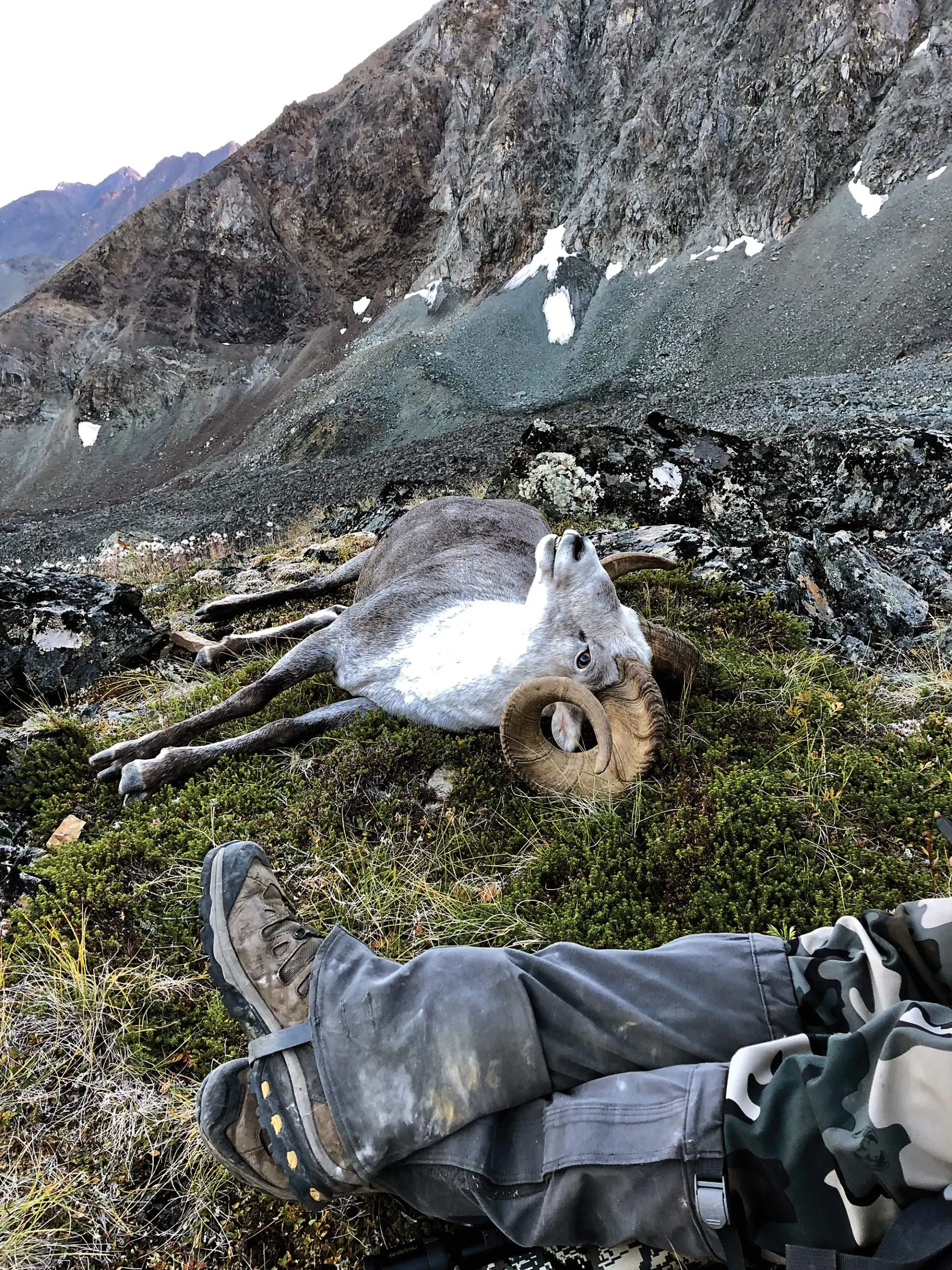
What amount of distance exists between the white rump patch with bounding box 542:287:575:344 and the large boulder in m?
34.9

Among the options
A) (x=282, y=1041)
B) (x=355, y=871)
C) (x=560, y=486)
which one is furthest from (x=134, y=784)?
(x=560, y=486)

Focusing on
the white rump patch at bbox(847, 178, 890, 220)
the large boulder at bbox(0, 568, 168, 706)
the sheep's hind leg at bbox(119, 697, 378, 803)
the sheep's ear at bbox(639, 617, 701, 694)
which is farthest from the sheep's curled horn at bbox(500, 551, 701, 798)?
the white rump patch at bbox(847, 178, 890, 220)

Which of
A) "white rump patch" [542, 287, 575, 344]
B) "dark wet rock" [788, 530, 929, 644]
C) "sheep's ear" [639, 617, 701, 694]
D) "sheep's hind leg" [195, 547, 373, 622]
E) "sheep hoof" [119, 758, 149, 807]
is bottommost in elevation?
"dark wet rock" [788, 530, 929, 644]

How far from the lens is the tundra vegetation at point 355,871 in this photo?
241cm

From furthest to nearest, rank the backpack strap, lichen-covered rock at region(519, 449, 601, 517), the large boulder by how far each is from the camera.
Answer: lichen-covered rock at region(519, 449, 601, 517) < the large boulder < the backpack strap

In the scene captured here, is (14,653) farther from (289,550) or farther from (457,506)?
(289,550)

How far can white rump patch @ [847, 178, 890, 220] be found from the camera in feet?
108

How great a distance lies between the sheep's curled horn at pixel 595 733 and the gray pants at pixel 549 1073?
5.48ft

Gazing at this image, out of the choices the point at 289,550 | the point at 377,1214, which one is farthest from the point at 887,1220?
the point at 289,550

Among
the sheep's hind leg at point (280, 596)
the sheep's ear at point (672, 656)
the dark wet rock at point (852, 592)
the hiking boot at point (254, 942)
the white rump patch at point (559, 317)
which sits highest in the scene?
the white rump patch at point (559, 317)

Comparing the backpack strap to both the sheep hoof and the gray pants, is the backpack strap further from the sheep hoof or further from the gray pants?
the sheep hoof

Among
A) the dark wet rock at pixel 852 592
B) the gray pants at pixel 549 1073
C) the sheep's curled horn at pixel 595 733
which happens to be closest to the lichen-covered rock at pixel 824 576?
the dark wet rock at pixel 852 592

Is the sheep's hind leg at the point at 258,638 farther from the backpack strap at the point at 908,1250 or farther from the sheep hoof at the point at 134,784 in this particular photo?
the backpack strap at the point at 908,1250

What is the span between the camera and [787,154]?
36531 mm
